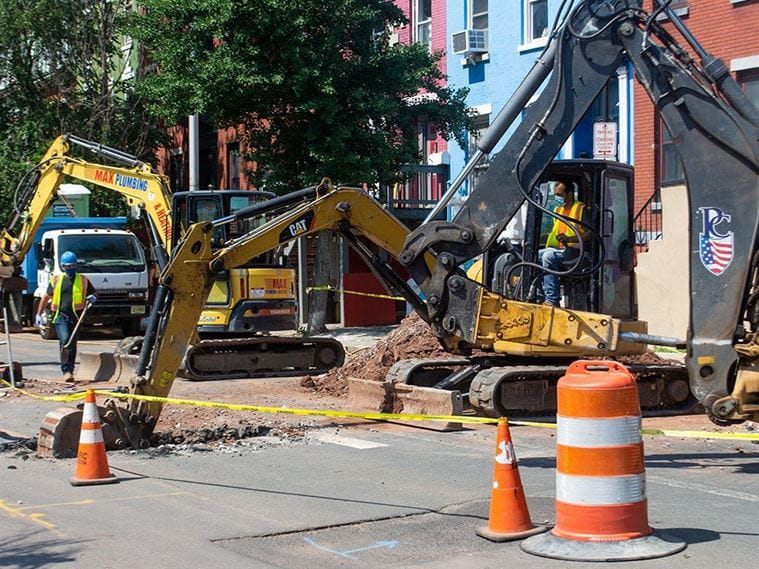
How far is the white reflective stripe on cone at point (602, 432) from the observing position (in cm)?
704

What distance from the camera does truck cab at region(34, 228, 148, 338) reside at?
27.3 metres

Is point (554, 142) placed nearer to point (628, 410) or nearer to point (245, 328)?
point (628, 410)

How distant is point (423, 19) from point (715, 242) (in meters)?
20.7

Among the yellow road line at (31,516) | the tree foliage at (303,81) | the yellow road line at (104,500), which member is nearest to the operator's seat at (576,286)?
the yellow road line at (104,500)

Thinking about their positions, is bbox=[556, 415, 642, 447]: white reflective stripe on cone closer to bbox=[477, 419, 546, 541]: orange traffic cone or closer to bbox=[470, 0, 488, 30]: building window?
bbox=[477, 419, 546, 541]: orange traffic cone

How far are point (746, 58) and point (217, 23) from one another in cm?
1009

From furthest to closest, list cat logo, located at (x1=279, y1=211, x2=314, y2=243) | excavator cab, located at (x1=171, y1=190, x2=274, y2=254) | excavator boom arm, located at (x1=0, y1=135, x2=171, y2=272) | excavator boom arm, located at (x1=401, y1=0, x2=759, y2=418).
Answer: excavator boom arm, located at (x1=0, y1=135, x2=171, y2=272) < excavator cab, located at (x1=171, y1=190, x2=274, y2=254) < cat logo, located at (x1=279, y1=211, x2=314, y2=243) < excavator boom arm, located at (x1=401, y1=0, x2=759, y2=418)

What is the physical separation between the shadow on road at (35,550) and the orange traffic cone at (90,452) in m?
1.51

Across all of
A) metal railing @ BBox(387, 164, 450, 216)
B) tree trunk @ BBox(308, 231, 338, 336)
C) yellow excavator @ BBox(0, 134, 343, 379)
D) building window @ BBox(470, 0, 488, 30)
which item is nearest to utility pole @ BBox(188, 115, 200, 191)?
tree trunk @ BBox(308, 231, 338, 336)

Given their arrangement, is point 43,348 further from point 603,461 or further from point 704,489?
point 603,461

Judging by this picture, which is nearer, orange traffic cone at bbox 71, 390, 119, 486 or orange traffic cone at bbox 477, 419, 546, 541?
orange traffic cone at bbox 477, 419, 546, 541

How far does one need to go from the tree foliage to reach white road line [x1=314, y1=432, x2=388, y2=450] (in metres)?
12.5

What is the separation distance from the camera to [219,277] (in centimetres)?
1834

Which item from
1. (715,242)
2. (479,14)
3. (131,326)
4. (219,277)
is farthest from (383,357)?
(131,326)
